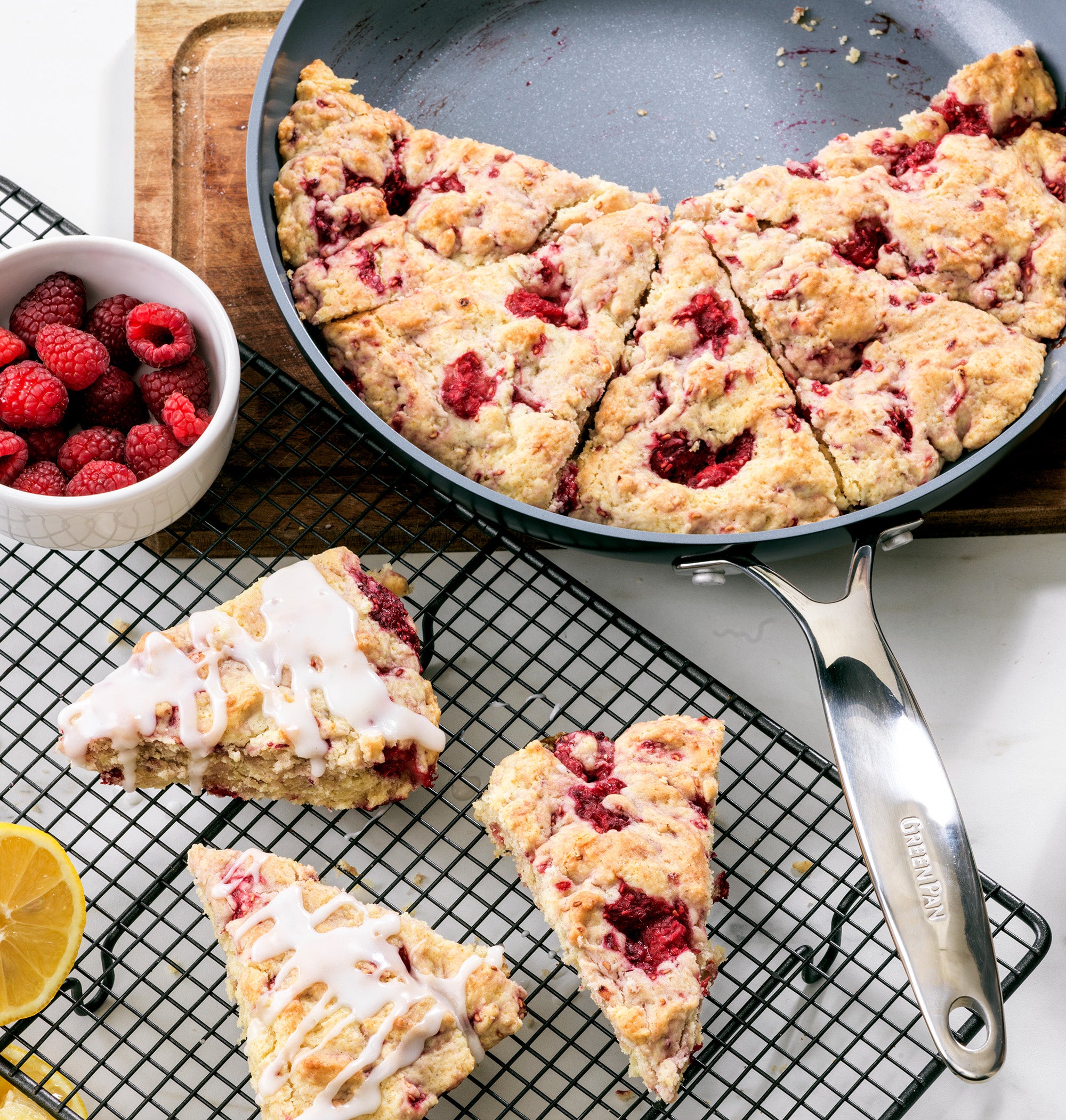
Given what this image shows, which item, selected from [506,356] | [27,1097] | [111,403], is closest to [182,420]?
[111,403]

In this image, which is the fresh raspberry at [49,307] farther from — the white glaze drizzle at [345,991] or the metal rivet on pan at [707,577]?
the metal rivet on pan at [707,577]

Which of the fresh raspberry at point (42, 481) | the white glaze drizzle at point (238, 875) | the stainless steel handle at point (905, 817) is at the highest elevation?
the fresh raspberry at point (42, 481)

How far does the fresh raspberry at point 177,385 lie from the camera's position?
260cm

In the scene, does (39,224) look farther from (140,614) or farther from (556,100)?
(556,100)

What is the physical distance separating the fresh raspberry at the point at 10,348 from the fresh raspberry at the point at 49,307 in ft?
0.16

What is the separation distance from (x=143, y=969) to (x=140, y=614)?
32.5 inches

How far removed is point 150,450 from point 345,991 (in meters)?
1.19

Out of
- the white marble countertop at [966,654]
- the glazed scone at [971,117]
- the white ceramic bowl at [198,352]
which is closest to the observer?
the white ceramic bowl at [198,352]

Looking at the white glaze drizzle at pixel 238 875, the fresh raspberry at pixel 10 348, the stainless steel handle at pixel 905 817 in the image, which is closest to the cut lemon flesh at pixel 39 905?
the white glaze drizzle at pixel 238 875

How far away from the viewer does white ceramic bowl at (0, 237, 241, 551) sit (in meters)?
2.46

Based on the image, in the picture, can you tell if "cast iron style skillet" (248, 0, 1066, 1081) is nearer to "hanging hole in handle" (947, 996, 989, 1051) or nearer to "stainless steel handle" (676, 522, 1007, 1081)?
"stainless steel handle" (676, 522, 1007, 1081)

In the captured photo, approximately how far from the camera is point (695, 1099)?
A: 98.9 inches

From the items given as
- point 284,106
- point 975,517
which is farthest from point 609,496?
point 284,106

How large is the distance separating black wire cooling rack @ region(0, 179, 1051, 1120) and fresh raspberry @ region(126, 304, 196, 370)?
29cm
